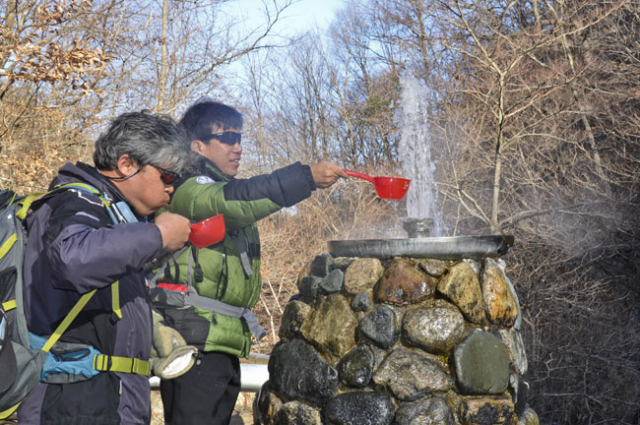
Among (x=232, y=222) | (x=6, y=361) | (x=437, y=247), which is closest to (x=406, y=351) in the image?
(x=437, y=247)

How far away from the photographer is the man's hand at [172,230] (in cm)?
160

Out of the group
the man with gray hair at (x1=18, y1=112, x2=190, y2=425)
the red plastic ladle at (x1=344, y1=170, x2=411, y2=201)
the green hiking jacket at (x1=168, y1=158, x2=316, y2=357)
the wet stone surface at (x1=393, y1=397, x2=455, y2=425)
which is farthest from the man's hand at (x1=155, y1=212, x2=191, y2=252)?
the wet stone surface at (x1=393, y1=397, x2=455, y2=425)

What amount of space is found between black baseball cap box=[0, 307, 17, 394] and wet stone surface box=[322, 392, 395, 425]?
198 cm

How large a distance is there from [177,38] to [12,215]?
1108 centimetres

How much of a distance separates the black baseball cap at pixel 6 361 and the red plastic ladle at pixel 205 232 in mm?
647

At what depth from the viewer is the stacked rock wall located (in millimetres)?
3047

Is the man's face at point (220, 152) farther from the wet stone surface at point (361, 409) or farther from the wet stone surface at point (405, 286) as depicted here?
the wet stone surface at point (361, 409)

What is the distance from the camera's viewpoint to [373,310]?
3219 mm

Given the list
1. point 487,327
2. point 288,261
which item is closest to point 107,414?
point 487,327

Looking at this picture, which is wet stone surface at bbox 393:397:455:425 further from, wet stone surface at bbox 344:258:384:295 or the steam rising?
the steam rising

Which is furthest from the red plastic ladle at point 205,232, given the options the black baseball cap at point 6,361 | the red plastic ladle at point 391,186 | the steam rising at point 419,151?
the steam rising at point 419,151

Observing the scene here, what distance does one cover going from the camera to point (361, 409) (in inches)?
121

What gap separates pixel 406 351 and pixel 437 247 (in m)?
0.59

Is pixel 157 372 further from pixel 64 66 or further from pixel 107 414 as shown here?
pixel 64 66
